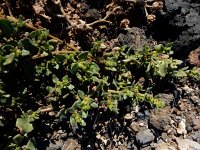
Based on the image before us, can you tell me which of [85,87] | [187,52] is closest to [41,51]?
[85,87]

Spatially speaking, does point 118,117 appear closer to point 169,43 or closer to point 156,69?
point 156,69

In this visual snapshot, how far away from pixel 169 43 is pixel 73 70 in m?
0.99

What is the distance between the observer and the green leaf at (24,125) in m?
3.31

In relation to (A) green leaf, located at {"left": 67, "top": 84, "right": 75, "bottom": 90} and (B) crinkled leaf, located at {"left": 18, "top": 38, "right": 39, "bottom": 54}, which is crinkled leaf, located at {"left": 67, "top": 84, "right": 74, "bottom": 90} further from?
(B) crinkled leaf, located at {"left": 18, "top": 38, "right": 39, "bottom": 54}

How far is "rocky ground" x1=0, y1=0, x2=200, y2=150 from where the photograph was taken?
12.3 feet

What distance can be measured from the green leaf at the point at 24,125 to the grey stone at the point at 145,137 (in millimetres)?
1129

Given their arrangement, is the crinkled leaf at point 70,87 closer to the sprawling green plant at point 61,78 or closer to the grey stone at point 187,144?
the sprawling green plant at point 61,78

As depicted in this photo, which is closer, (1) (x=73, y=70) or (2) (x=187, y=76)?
(1) (x=73, y=70)

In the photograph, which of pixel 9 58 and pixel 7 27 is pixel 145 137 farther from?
pixel 7 27

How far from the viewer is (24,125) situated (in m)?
3.33

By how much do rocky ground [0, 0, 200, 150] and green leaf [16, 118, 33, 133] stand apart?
378 millimetres

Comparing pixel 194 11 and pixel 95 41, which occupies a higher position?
pixel 194 11

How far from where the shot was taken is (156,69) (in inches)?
150

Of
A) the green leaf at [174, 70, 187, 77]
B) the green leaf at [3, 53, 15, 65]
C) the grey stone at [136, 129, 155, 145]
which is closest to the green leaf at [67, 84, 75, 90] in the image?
the green leaf at [3, 53, 15, 65]
